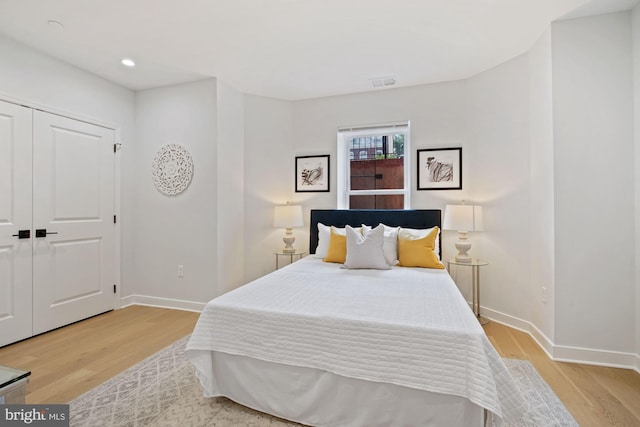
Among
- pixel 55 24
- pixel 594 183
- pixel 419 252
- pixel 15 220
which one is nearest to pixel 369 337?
pixel 419 252

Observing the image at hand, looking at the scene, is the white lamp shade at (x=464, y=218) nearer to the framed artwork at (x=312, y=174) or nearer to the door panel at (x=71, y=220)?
the framed artwork at (x=312, y=174)

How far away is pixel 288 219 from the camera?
377cm

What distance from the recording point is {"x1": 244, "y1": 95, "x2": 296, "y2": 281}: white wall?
3.96 m

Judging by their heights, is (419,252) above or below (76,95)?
below

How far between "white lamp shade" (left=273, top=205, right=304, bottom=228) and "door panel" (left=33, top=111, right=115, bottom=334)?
1952 mm

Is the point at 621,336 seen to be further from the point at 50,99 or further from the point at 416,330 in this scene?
the point at 50,99

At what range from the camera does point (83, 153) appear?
329 cm

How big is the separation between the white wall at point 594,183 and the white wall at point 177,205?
334 centimetres

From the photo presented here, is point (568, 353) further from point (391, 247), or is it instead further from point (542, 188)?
point (391, 247)

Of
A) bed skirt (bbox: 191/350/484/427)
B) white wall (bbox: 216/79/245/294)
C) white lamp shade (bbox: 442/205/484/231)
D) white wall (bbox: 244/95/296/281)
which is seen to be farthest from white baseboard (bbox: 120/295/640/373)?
white wall (bbox: 216/79/245/294)

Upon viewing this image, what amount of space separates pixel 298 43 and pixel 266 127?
146 cm

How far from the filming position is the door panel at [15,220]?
2.64m

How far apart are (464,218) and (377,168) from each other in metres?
1.26

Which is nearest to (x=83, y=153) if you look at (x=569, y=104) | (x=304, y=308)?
(x=304, y=308)
